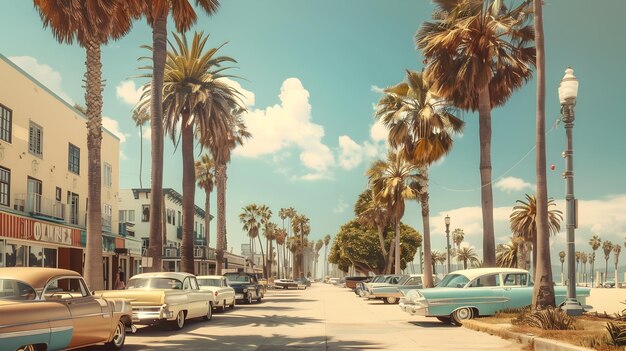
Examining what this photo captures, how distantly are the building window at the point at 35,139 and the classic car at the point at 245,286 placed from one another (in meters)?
11.5

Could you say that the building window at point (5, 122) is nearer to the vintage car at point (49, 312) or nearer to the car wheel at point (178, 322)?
the car wheel at point (178, 322)

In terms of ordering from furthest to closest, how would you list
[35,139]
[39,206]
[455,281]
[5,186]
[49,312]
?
1. [35,139]
2. [39,206]
3. [5,186]
4. [455,281]
5. [49,312]

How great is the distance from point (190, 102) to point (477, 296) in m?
19.9

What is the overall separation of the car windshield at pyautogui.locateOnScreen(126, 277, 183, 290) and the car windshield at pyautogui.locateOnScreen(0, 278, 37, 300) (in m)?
7.82

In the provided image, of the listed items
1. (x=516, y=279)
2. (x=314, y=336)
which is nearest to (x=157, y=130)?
(x=314, y=336)

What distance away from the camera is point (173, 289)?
734 inches

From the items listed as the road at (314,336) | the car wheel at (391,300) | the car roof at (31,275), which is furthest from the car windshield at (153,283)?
the car wheel at (391,300)

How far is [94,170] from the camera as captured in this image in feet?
68.4


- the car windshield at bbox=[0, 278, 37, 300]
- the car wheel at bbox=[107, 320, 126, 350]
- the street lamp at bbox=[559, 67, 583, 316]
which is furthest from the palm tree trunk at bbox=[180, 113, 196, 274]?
the car windshield at bbox=[0, 278, 37, 300]

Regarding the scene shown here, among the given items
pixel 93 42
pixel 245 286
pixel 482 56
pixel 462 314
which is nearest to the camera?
pixel 462 314

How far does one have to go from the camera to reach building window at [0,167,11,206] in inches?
1092

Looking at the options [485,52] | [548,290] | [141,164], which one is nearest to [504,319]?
[548,290]

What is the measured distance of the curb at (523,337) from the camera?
460 inches

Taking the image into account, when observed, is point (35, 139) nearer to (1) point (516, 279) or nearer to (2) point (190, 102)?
(2) point (190, 102)
